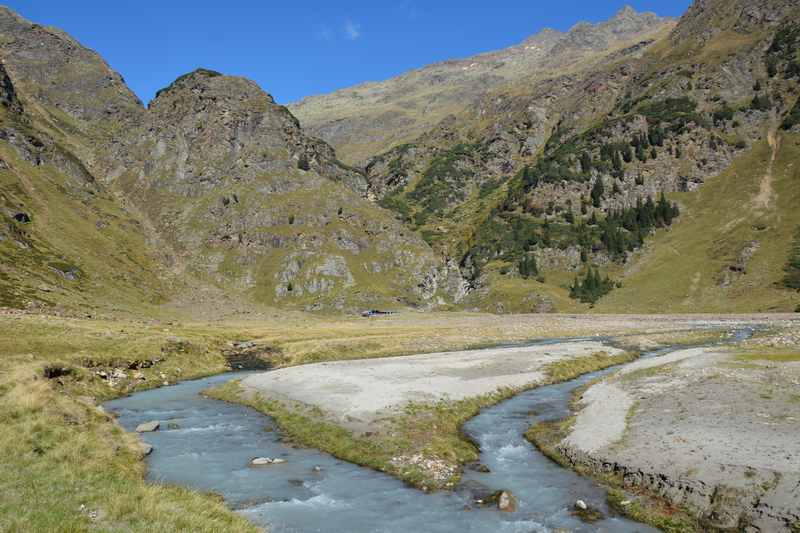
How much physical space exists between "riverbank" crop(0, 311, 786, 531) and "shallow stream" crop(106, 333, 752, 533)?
268 centimetres

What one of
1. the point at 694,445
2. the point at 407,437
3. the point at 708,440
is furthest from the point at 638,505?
the point at 407,437

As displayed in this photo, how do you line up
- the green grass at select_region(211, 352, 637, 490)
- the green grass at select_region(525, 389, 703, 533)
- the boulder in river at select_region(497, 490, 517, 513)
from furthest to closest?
1. the green grass at select_region(211, 352, 637, 490)
2. the boulder in river at select_region(497, 490, 517, 513)
3. the green grass at select_region(525, 389, 703, 533)

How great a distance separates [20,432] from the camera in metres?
24.9

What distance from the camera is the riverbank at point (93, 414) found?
16734mm

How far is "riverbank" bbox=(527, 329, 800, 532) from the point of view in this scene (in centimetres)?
2111

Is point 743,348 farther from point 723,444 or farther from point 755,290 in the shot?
point 755,290

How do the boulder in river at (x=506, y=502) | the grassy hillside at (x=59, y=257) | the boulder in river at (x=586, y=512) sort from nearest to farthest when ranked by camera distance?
the boulder in river at (x=586, y=512)
the boulder in river at (x=506, y=502)
the grassy hillside at (x=59, y=257)

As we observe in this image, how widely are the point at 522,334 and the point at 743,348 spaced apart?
48262 millimetres

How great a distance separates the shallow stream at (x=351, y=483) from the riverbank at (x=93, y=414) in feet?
8.78

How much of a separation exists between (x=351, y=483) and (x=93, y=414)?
1861 centimetres

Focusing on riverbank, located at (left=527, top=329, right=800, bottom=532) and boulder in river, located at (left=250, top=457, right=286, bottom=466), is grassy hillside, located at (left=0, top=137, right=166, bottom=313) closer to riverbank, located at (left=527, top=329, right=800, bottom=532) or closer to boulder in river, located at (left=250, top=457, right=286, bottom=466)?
boulder in river, located at (left=250, top=457, right=286, bottom=466)

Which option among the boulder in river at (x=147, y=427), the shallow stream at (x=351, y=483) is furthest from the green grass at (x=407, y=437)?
the boulder in river at (x=147, y=427)

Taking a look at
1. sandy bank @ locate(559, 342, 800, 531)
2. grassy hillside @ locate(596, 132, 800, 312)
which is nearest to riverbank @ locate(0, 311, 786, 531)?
sandy bank @ locate(559, 342, 800, 531)

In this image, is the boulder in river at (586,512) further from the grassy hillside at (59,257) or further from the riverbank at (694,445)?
the grassy hillside at (59,257)
